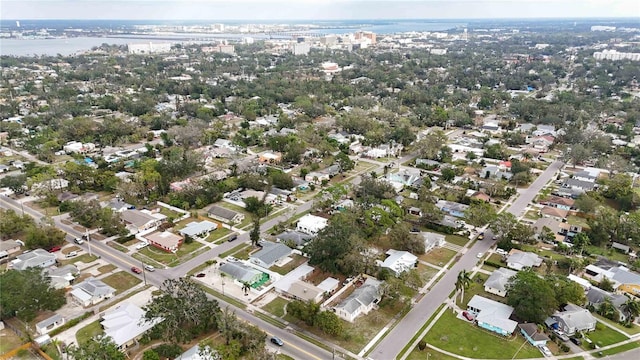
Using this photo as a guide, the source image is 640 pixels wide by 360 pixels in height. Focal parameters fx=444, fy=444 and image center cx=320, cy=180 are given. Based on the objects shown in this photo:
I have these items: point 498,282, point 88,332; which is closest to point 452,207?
point 498,282

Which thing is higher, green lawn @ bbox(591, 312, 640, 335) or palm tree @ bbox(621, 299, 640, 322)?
palm tree @ bbox(621, 299, 640, 322)

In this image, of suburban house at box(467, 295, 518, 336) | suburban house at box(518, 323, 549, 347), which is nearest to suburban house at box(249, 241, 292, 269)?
suburban house at box(467, 295, 518, 336)

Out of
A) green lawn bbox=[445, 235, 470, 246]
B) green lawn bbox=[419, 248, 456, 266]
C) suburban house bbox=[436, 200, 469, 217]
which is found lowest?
green lawn bbox=[419, 248, 456, 266]

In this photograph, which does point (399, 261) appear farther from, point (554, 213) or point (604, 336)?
point (554, 213)

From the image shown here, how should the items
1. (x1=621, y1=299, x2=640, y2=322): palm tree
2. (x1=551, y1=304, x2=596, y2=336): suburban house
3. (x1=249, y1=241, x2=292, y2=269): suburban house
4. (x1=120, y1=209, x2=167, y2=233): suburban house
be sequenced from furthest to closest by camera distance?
1. (x1=120, y1=209, x2=167, y2=233): suburban house
2. (x1=249, y1=241, x2=292, y2=269): suburban house
3. (x1=621, y1=299, x2=640, y2=322): palm tree
4. (x1=551, y1=304, x2=596, y2=336): suburban house

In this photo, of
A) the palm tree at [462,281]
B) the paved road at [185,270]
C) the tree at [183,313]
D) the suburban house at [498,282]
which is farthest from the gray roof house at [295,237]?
the suburban house at [498,282]

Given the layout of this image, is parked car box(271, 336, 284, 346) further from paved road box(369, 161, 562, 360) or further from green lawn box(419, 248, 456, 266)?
green lawn box(419, 248, 456, 266)

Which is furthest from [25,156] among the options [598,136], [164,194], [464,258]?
[598,136]
